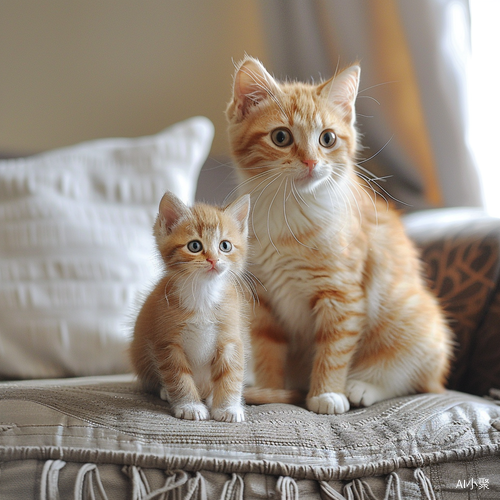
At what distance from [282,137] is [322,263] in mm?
274

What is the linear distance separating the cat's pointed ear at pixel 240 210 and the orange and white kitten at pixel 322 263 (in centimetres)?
11

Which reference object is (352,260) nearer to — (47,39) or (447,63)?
(447,63)

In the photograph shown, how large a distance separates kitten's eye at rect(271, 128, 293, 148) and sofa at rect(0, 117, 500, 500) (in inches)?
13.2

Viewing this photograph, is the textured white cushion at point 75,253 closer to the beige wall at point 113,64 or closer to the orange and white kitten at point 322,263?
the orange and white kitten at point 322,263

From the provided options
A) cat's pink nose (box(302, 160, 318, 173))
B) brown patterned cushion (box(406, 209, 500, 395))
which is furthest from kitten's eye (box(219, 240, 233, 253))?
brown patterned cushion (box(406, 209, 500, 395))

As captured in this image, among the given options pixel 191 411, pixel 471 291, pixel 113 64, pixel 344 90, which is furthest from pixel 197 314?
pixel 113 64

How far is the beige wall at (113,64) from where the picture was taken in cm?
193

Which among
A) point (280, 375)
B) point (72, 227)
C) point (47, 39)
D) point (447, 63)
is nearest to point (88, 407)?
point (280, 375)

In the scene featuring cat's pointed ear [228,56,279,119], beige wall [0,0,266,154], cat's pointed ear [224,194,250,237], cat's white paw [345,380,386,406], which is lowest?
cat's white paw [345,380,386,406]

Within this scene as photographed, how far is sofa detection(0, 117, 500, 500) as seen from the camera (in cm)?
68

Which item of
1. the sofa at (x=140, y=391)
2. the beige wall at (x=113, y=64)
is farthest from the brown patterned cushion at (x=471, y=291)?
the beige wall at (x=113, y=64)

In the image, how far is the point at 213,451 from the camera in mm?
696

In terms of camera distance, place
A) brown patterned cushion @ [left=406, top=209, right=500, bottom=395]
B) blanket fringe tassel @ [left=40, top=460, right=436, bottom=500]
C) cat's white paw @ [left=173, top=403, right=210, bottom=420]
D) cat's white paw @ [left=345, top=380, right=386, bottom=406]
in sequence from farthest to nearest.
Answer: brown patterned cushion @ [left=406, top=209, right=500, bottom=395] → cat's white paw @ [left=345, top=380, right=386, bottom=406] → cat's white paw @ [left=173, top=403, right=210, bottom=420] → blanket fringe tassel @ [left=40, top=460, right=436, bottom=500]

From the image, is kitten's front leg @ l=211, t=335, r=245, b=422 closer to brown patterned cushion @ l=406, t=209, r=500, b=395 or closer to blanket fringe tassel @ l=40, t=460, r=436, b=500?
blanket fringe tassel @ l=40, t=460, r=436, b=500
